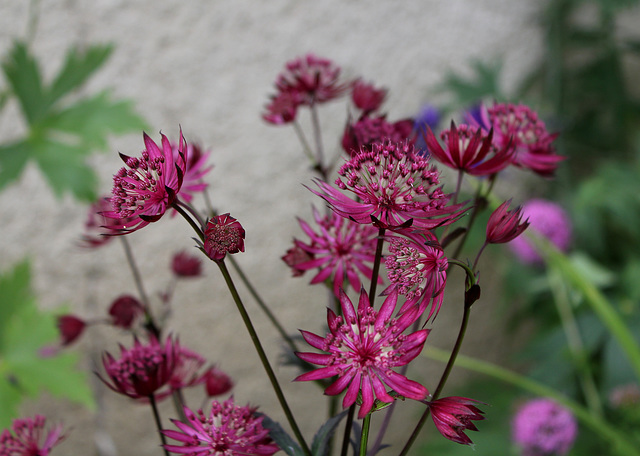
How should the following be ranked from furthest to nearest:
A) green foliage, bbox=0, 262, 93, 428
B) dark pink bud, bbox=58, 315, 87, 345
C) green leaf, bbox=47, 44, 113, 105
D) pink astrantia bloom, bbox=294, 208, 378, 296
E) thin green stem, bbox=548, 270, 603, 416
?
thin green stem, bbox=548, 270, 603, 416 → green leaf, bbox=47, 44, 113, 105 → green foliage, bbox=0, 262, 93, 428 → dark pink bud, bbox=58, 315, 87, 345 → pink astrantia bloom, bbox=294, 208, 378, 296

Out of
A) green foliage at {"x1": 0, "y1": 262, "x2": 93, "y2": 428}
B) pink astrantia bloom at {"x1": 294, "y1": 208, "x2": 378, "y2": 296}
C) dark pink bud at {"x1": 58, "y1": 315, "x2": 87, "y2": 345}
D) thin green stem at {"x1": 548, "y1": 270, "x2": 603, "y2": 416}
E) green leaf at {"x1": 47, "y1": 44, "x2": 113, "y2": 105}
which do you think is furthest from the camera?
thin green stem at {"x1": 548, "y1": 270, "x2": 603, "y2": 416}

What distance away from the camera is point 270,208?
123cm

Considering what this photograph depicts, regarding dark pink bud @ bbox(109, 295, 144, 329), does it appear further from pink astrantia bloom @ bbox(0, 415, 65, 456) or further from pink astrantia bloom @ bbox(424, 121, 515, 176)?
pink astrantia bloom @ bbox(424, 121, 515, 176)

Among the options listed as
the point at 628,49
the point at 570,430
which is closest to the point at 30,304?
the point at 570,430

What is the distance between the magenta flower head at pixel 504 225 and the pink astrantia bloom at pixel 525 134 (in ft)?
0.36

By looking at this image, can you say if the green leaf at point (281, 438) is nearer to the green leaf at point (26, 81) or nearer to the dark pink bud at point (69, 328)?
the dark pink bud at point (69, 328)

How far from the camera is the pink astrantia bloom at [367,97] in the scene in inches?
16.5

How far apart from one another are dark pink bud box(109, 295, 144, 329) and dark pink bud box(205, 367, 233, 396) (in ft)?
0.24

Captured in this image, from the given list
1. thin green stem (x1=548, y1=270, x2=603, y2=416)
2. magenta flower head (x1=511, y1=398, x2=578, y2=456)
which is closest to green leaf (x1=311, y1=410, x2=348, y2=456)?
magenta flower head (x1=511, y1=398, x2=578, y2=456)

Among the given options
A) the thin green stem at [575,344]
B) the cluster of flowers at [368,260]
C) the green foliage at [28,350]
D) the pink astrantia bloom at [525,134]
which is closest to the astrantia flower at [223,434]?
the cluster of flowers at [368,260]

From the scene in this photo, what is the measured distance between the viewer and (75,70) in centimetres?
78

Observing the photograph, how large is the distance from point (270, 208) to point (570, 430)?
696 millimetres

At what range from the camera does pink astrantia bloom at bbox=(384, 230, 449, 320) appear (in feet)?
0.78

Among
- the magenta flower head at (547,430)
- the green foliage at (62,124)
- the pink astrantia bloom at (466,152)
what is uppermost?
the green foliage at (62,124)
